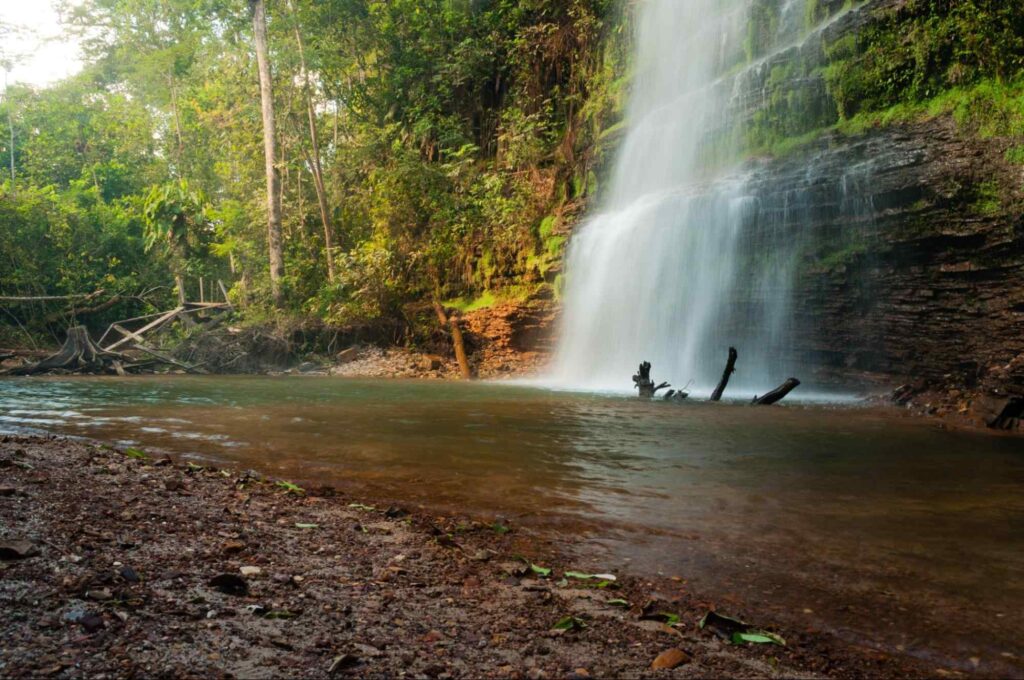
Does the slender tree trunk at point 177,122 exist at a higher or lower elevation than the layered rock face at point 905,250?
higher

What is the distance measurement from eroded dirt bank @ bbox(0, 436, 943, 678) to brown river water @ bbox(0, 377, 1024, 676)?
0.41 m

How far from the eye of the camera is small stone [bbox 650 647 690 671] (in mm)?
2275

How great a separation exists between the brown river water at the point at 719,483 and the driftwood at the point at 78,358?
8.78 meters

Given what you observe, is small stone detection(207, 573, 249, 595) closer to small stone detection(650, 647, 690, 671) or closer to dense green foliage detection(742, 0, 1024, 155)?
small stone detection(650, 647, 690, 671)

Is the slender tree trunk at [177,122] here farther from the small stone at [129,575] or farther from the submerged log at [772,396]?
the small stone at [129,575]

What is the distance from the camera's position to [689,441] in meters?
7.53

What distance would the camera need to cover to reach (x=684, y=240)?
591 inches

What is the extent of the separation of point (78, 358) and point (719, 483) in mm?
19725

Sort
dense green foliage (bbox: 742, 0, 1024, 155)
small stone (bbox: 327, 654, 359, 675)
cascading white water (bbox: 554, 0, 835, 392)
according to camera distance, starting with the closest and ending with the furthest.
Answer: small stone (bbox: 327, 654, 359, 675)
dense green foliage (bbox: 742, 0, 1024, 155)
cascading white water (bbox: 554, 0, 835, 392)

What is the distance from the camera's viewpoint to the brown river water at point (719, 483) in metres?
3.10

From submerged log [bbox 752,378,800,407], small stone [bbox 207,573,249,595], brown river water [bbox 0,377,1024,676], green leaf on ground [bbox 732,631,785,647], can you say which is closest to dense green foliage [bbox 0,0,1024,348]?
submerged log [bbox 752,378,800,407]

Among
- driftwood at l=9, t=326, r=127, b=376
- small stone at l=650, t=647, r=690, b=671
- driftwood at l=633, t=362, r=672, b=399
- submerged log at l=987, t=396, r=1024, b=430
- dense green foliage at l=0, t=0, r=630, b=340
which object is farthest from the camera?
dense green foliage at l=0, t=0, r=630, b=340

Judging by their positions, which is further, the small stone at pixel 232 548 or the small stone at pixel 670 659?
the small stone at pixel 232 548

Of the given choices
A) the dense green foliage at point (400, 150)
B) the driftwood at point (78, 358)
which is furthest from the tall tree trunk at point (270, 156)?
the driftwood at point (78, 358)
